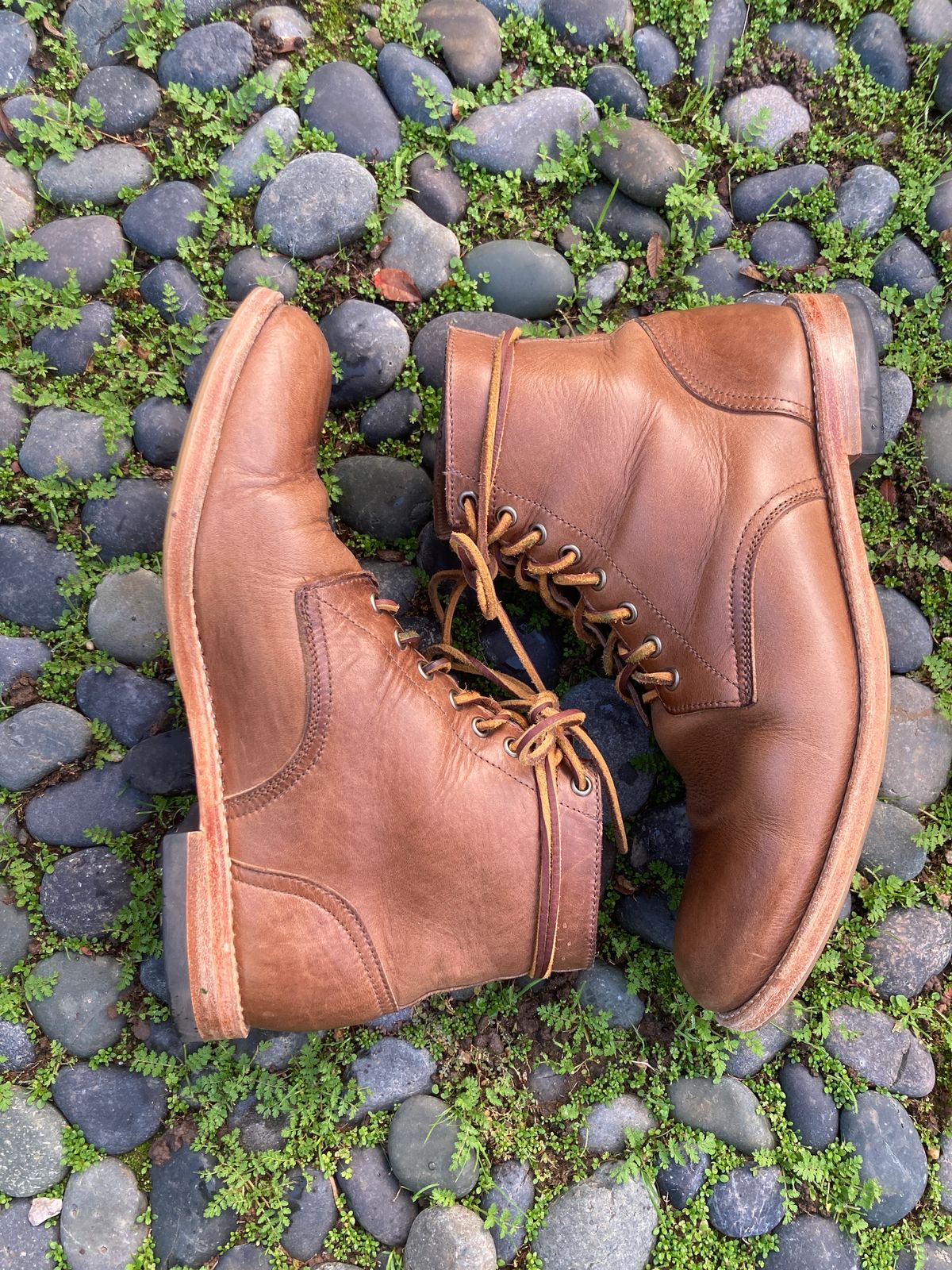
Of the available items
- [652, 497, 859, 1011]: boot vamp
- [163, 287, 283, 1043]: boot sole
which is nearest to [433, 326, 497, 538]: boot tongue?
[163, 287, 283, 1043]: boot sole

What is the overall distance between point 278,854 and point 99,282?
2072 millimetres

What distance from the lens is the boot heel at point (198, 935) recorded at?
2324 mm

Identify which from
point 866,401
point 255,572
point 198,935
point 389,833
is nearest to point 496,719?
point 389,833

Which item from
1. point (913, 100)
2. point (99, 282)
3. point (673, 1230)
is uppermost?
point (913, 100)

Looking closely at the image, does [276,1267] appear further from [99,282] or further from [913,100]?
[913,100]

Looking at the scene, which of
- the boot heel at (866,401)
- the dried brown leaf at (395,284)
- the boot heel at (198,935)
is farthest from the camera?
the dried brown leaf at (395,284)

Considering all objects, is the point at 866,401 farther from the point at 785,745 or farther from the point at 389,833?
the point at 389,833

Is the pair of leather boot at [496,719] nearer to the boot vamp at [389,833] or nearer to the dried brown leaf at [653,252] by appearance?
the boot vamp at [389,833]

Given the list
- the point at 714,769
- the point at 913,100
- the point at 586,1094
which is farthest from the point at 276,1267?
the point at 913,100

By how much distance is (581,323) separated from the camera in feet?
10.3

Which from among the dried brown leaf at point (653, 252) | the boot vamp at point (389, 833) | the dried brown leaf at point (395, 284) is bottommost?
the boot vamp at point (389, 833)

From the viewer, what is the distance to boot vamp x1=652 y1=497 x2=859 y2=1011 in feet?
7.86

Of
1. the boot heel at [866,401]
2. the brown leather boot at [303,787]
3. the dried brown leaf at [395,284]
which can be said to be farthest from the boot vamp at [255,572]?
the boot heel at [866,401]

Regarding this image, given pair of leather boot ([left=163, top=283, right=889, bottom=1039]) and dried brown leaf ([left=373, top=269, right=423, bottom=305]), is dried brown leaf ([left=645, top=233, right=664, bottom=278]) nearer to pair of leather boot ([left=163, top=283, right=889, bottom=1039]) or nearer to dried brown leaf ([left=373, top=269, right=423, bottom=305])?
pair of leather boot ([left=163, top=283, right=889, bottom=1039])
